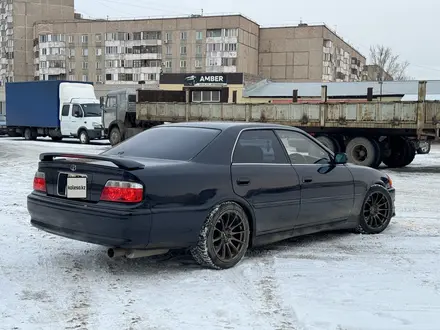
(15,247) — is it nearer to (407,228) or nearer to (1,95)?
(407,228)

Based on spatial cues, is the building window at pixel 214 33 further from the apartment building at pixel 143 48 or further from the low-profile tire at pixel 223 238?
the low-profile tire at pixel 223 238

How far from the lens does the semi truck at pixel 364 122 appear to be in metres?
15.3

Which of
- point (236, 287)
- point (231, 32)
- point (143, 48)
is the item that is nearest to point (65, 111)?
point (236, 287)

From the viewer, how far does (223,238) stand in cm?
516

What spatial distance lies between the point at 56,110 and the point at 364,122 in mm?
17204

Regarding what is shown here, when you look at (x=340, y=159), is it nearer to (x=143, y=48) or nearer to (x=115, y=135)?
(x=115, y=135)

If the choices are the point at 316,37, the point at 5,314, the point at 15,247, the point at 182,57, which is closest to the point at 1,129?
the point at 15,247

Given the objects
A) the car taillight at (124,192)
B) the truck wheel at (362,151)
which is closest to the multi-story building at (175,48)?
the truck wheel at (362,151)

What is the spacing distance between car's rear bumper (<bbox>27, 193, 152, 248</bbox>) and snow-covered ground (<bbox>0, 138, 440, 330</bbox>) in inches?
15.4

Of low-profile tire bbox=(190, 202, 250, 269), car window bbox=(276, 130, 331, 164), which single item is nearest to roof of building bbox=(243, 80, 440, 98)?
car window bbox=(276, 130, 331, 164)

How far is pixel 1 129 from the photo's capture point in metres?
33.8

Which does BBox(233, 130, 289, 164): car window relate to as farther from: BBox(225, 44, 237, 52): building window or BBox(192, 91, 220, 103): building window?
BBox(225, 44, 237, 52): building window

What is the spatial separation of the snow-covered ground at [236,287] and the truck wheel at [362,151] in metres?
9.41

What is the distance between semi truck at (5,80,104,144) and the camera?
26.7m
